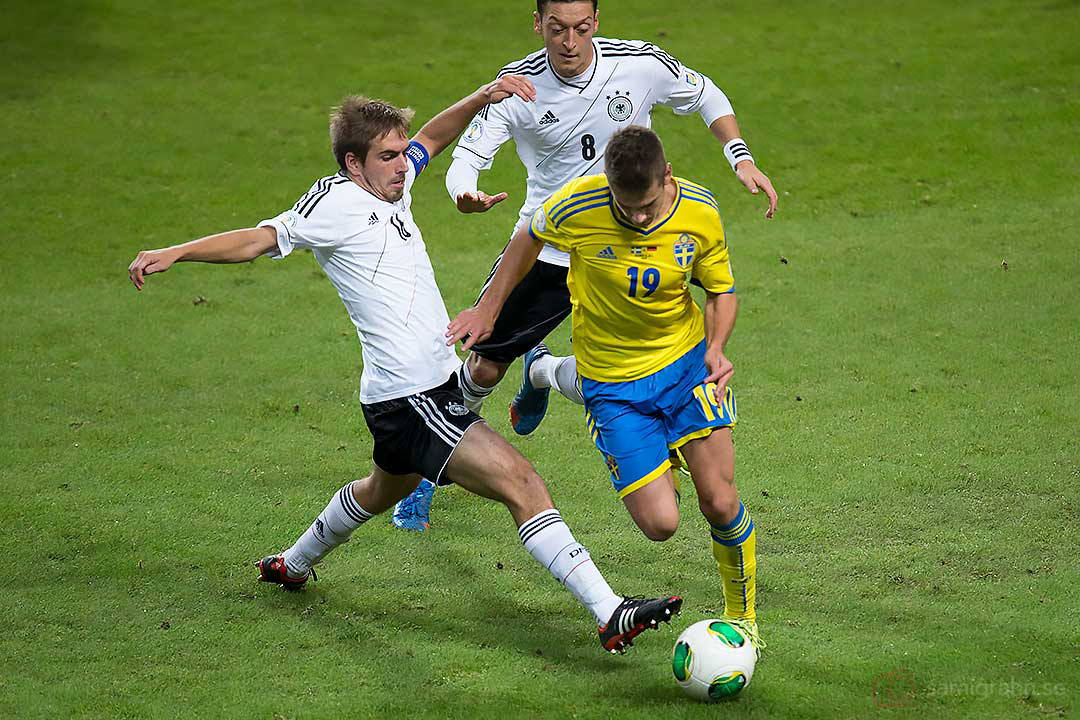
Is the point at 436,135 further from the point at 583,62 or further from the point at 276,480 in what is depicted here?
the point at 276,480

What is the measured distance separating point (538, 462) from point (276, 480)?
1.35 meters

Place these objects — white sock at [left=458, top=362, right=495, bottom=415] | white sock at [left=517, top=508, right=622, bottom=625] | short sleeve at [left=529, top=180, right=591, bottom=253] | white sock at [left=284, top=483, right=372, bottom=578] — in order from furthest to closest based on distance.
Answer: white sock at [left=458, top=362, right=495, bottom=415], white sock at [left=284, top=483, right=372, bottom=578], short sleeve at [left=529, top=180, right=591, bottom=253], white sock at [left=517, top=508, right=622, bottom=625]

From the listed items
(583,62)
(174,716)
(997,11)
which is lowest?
(174,716)

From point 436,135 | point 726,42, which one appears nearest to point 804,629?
point 436,135

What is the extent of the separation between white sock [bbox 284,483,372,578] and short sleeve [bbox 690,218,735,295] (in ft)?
5.39

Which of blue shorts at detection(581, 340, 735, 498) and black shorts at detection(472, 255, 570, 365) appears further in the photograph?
black shorts at detection(472, 255, 570, 365)

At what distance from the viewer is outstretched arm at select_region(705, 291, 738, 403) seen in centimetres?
452

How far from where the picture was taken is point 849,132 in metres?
11.5

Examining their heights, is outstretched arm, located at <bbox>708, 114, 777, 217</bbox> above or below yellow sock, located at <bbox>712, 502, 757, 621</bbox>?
above

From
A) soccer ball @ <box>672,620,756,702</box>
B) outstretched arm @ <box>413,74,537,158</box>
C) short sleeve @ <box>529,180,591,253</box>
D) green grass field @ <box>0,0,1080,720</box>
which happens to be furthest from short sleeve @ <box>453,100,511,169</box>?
soccer ball @ <box>672,620,756,702</box>

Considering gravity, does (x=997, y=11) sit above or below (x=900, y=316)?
above

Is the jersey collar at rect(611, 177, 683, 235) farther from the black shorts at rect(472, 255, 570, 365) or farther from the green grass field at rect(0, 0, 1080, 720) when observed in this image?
the green grass field at rect(0, 0, 1080, 720)

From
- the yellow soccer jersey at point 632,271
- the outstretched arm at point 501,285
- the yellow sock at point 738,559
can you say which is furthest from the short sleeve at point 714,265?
the yellow sock at point 738,559

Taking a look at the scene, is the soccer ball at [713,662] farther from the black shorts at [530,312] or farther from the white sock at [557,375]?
the black shorts at [530,312]
